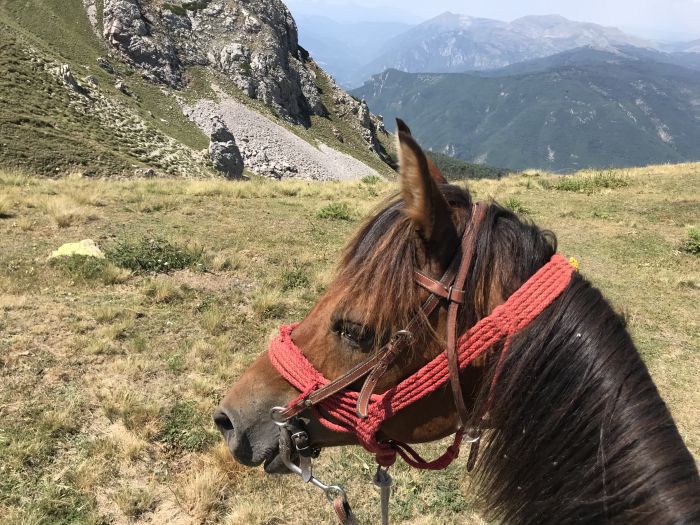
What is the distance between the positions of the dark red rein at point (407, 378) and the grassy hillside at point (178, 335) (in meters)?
1.99

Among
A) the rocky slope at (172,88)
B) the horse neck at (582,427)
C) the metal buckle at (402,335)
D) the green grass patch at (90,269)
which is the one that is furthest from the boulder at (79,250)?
the rocky slope at (172,88)

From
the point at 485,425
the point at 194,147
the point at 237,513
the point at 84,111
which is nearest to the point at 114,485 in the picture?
the point at 237,513

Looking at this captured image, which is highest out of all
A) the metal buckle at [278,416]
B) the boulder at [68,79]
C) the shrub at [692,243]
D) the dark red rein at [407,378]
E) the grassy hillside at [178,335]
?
the boulder at [68,79]

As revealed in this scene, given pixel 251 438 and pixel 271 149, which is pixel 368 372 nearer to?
Result: pixel 251 438

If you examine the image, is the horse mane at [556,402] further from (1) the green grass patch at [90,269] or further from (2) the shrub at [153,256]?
(2) the shrub at [153,256]

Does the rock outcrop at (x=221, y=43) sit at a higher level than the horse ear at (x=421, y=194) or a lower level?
higher

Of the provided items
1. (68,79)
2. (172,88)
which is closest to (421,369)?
(68,79)

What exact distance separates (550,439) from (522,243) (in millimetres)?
731

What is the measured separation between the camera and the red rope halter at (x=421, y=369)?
1.58 metres

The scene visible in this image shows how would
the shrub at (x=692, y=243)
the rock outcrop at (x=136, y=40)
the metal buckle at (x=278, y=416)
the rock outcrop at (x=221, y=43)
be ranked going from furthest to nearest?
the rock outcrop at (x=221, y=43)
the rock outcrop at (x=136, y=40)
the shrub at (x=692, y=243)
the metal buckle at (x=278, y=416)

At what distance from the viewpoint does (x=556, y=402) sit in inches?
61.9

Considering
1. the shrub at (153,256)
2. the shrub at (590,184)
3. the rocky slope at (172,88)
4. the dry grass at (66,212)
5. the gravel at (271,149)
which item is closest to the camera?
the shrub at (153,256)

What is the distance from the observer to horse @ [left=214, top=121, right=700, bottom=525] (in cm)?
147

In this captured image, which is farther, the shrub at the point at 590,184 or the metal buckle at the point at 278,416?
the shrub at the point at 590,184
